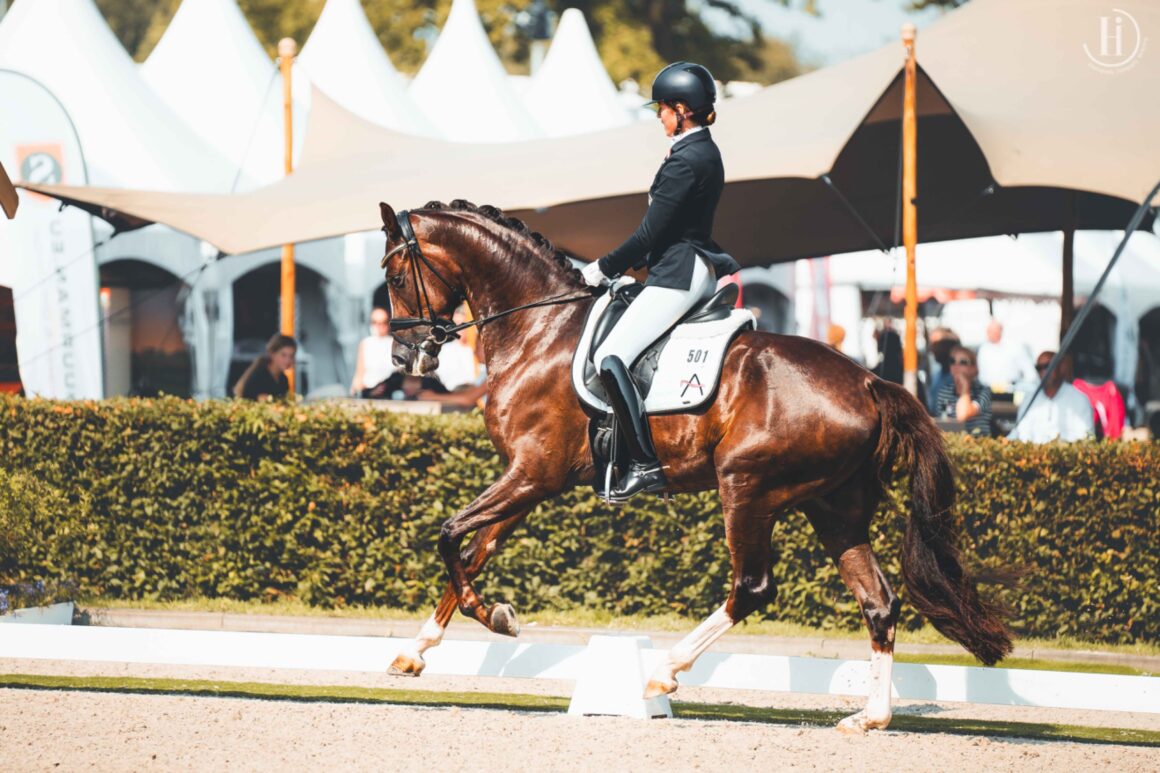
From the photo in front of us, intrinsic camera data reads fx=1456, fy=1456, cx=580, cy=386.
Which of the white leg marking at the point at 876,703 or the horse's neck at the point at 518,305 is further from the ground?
the horse's neck at the point at 518,305

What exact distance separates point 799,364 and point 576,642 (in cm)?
345

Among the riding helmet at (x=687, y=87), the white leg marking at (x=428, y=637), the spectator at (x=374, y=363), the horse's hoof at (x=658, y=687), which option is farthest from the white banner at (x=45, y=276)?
the horse's hoof at (x=658, y=687)

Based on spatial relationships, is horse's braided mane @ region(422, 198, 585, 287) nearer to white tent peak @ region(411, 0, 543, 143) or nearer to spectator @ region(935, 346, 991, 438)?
spectator @ region(935, 346, 991, 438)

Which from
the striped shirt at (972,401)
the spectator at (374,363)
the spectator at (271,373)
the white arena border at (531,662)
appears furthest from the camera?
the spectator at (374,363)

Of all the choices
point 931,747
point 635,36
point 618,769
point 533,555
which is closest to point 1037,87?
point 533,555

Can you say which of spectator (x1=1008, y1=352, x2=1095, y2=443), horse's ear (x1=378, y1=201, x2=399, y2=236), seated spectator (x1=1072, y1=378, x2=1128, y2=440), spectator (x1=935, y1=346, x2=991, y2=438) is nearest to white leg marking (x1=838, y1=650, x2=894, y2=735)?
horse's ear (x1=378, y1=201, x2=399, y2=236)

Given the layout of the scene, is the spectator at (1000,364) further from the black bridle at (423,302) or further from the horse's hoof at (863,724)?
the horse's hoof at (863,724)

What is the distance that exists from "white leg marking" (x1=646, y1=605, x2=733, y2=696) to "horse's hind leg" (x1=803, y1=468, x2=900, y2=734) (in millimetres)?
680

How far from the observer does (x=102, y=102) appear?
56.7 feet

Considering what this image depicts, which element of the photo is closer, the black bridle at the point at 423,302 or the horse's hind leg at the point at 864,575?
the horse's hind leg at the point at 864,575

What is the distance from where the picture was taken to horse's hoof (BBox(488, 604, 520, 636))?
271 inches

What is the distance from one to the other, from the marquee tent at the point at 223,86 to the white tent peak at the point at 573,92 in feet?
17.6

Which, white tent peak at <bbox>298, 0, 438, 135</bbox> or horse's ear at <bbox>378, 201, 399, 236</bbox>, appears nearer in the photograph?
horse's ear at <bbox>378, 201, 399, 236</bbox>

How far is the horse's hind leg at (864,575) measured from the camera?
664 centimetres
